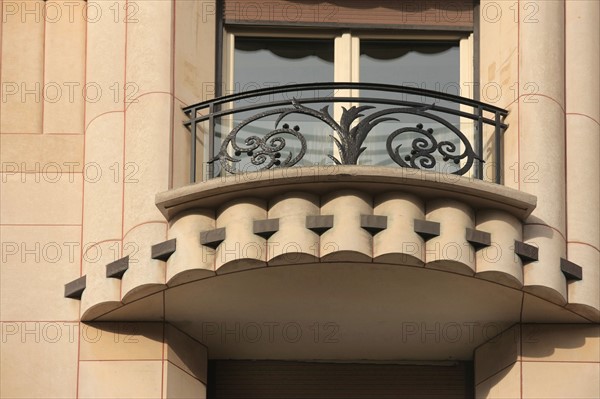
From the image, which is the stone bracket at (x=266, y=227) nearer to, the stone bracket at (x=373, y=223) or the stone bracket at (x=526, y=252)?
the stone bracket at (x=373, y=223)

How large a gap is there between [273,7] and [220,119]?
1.80 metres

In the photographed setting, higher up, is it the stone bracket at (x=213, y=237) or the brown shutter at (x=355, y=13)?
the brown shutter at (x=355, y=13)

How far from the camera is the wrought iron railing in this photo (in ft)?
70.1

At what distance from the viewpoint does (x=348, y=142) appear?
21.2m

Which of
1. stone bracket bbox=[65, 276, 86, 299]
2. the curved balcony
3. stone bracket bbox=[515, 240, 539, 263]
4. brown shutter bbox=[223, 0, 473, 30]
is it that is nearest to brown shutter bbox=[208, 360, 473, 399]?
the curved balcony

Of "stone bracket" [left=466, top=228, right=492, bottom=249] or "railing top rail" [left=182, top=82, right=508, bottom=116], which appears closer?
"stone bracket" [left=466, top=228, right=492, bottom=249]

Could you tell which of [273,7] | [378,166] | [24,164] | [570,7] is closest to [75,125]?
[24,164]

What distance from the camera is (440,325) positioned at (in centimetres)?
2205

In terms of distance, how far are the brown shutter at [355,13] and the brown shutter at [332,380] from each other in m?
3.68

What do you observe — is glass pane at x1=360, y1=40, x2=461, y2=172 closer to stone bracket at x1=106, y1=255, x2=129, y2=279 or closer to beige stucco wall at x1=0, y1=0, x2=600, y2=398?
beige stucco wall at x1=0, y1=0, x2=600, y2=398

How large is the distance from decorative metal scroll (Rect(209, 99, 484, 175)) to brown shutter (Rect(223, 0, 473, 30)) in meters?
2.07

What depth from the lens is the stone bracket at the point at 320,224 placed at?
20.7m

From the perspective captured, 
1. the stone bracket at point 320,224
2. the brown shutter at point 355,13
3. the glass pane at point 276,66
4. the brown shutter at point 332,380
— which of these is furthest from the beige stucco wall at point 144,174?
the brown shutter at point 332,380

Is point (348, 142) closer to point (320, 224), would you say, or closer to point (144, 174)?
point (320, 224)
